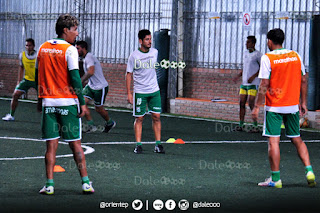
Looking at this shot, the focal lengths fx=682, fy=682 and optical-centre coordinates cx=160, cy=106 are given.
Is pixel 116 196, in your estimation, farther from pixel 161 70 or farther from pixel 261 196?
pixel 161 70

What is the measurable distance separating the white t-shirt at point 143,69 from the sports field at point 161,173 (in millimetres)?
1150

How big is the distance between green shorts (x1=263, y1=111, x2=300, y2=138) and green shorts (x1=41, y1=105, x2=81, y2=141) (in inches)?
97.4

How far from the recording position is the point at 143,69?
1216cm

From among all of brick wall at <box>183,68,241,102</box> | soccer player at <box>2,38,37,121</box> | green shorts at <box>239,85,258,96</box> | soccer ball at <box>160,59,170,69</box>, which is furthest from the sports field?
soccer ball at <box>160,59,170,69</box>

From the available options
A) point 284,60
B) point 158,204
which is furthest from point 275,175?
point 158,204

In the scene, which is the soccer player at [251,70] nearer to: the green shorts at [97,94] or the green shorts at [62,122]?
the green shorts at [97,94]

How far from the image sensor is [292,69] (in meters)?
8.76

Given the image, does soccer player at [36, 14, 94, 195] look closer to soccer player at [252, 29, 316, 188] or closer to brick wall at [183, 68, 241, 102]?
soccer player at [252, 29, 316, 188]

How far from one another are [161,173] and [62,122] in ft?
7.57

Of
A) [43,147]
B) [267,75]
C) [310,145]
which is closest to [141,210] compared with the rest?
[267,75]

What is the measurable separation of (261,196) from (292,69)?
171 centimetres

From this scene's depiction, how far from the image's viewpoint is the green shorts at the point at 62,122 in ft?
26.3

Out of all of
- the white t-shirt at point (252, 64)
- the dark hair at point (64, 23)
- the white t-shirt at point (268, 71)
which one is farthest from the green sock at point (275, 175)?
the white t-shirt at point (252, 64)

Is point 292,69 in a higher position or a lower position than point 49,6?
lower
